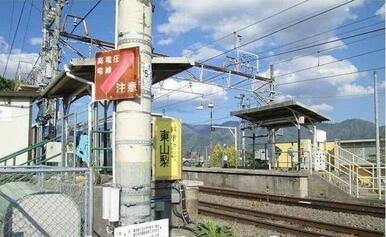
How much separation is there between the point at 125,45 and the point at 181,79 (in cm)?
2403

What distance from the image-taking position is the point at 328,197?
58.5ft

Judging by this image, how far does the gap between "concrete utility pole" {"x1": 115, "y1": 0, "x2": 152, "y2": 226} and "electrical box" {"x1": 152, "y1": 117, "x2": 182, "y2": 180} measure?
3.35 metres

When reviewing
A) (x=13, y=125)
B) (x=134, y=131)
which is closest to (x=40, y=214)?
(x=134, y=131)

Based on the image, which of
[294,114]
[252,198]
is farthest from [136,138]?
[294,114]

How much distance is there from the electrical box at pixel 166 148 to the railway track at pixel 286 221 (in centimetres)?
397

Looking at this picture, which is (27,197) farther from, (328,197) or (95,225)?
(328,197)

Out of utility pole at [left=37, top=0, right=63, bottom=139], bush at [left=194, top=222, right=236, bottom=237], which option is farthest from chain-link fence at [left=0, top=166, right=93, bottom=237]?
utility pole at [left=37, top=0, right=63, bottom=139]

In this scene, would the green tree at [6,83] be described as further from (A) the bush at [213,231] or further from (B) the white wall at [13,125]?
(A) the bush at [213,231]

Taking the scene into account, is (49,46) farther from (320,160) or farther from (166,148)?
(166,148)

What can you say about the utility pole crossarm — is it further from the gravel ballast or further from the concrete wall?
the gravel ballast

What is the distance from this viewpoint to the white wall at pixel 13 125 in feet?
57.4

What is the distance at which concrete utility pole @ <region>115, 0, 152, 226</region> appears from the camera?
461 cm

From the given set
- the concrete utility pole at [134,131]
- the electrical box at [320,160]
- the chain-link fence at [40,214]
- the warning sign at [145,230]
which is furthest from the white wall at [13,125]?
the warning sign at [145,230]

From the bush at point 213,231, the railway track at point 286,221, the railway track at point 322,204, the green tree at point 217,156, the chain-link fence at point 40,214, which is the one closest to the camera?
the chain-link fence at point 40,214
